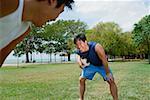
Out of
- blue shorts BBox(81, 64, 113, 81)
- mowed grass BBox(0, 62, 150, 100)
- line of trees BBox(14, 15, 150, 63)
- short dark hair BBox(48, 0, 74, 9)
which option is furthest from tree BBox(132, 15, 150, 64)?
short dark hair BBox(48, 0, 74, 9)

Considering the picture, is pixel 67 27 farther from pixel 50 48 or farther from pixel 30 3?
pixel 30 3

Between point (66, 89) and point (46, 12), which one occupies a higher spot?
point (46, 12)

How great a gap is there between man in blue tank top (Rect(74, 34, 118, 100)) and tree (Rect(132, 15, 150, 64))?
4182 cm

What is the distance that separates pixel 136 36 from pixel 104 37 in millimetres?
14101

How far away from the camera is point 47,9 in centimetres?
115

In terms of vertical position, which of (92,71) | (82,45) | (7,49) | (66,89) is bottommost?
(66,89)

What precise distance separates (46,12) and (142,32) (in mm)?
48920

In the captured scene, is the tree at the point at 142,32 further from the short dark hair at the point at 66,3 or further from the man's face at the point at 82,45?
the short dark hair at the point at 66,3

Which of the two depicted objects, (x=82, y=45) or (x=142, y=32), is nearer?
(x=82, y=45)

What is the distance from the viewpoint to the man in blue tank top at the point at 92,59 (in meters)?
6.48

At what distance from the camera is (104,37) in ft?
210

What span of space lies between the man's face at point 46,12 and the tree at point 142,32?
47.5 meters

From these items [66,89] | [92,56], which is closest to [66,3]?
[92,56]

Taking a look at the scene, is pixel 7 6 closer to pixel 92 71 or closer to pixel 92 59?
pixel 92 59
